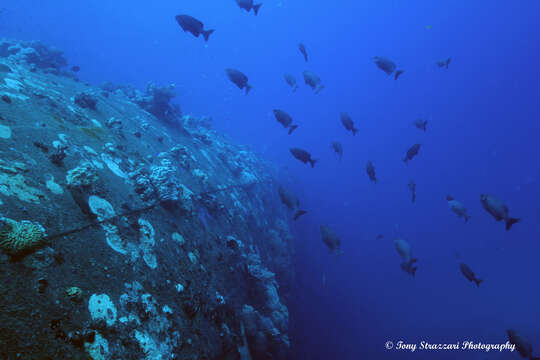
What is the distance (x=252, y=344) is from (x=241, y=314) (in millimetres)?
529

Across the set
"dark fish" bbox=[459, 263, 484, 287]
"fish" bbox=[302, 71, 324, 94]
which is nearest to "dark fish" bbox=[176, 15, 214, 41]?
"fish" bbox=[302, 71, 324, 94]

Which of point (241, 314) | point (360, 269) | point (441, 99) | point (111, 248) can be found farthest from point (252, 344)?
point (441, 99)

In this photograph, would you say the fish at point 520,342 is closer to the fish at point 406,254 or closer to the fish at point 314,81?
the fish at point 406,254

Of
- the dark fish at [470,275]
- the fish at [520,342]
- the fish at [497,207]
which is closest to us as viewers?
the fish at [520,342]

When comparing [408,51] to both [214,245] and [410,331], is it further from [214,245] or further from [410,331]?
[214,245]

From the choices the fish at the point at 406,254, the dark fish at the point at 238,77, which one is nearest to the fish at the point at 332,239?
the fish at the point at 406,254

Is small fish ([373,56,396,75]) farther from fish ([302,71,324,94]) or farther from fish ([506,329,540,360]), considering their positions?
fish ([506,329,540,360])

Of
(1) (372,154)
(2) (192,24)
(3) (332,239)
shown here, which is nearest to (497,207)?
(3) (332,239)

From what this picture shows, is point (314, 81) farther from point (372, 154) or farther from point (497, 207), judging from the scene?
point (372, 154)

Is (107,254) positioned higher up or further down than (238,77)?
further down

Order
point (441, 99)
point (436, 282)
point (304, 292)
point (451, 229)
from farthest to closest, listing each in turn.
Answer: point (441, 99) < point (451, 229) < point (436, 282) < point (304, 292)

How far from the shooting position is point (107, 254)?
2.53 meters

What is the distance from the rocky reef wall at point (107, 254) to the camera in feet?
6.00

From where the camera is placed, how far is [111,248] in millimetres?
2617
